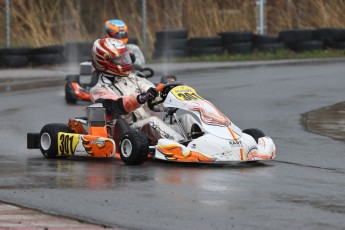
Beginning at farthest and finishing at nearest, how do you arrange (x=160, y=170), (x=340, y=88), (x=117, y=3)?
(x=117, y=3), (x=340, y=88), (x=160, y=170)

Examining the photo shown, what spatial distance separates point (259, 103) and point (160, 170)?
24.5ft

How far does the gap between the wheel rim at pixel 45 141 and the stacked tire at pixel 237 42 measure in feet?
57.3

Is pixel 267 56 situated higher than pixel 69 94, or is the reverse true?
pixel 69 94

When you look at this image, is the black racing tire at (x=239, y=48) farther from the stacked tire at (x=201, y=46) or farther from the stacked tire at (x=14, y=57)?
the stacked tire at (x=14, y=57)

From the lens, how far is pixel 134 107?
34.3 ft

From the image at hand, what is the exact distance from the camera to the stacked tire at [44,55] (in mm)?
24766

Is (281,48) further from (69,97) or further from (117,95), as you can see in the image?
(117,95)

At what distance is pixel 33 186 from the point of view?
28.8ft

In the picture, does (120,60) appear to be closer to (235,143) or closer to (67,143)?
(67,143)

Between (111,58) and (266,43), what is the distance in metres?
17.7

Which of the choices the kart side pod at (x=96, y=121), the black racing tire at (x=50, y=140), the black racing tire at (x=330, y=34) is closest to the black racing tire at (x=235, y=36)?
the black racing tire at (x=330, y=34)

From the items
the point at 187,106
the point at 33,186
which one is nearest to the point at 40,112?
the point at 187,106

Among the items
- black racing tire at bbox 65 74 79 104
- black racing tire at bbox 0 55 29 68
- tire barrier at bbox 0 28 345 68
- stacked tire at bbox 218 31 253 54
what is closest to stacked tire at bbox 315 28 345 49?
tire barrier at bbox 0 28 345 68

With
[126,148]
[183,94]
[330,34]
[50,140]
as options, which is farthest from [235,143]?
[330,34]
